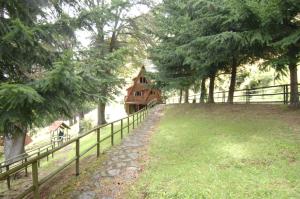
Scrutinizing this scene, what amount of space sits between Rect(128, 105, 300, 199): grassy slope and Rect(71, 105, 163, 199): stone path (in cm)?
31

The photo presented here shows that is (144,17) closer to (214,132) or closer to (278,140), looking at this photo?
(214,132)

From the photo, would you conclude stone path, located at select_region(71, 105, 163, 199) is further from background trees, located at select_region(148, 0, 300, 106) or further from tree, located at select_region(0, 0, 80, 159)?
background trees, located at select_region(148, 0, 300, 106)

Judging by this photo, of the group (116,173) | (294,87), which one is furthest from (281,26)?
(116,173)

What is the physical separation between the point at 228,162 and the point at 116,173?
109 inches

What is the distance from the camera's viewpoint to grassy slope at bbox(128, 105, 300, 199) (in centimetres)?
514

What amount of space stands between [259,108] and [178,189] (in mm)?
10445

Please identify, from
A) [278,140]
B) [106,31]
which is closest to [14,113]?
[278,140]

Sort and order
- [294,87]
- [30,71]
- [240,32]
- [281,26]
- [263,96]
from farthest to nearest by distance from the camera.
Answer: [263,96]
[294,87]
[240,32]
[281,26]
[30,71]

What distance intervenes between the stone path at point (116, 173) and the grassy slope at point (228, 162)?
0.31 metres

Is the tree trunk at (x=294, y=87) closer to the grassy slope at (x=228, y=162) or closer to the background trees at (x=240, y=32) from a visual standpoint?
the background trees at (x=240, y=32)

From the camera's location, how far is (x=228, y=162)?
665 cm

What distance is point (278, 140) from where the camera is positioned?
8.13 metres

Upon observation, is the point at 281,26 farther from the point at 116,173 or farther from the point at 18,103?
the point at 18,103

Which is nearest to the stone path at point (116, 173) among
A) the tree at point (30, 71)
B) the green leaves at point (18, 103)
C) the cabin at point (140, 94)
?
the tree at point (30, 71)
